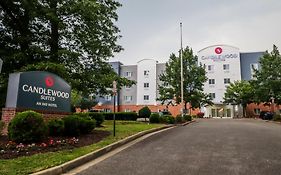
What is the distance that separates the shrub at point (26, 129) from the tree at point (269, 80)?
3854 centimetres

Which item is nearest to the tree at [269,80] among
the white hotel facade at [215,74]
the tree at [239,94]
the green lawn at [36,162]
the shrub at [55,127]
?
the tree at [239,94]

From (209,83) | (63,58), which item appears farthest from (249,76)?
(63,58)

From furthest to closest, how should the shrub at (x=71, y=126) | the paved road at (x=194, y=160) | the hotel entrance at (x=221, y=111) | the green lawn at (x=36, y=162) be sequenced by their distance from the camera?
the hotel entrance at (x=221, y=111), the shrub at (x=71, y=126), the paved road at (x=194, y=160), the green lawn at (x=36, y=162)

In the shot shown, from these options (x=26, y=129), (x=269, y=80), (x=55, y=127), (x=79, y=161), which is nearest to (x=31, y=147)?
(x=26, y=129)

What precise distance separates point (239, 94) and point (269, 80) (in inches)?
514

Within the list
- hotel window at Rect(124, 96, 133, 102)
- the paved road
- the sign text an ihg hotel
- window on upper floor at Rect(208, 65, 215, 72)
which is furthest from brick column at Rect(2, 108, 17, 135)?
hotel window at Rect(124, 96, 133, 102)

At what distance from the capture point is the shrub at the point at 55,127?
11844 millimetres

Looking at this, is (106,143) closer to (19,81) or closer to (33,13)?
(19,81)

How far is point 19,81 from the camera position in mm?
11414

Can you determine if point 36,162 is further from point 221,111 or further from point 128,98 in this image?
point 128,98

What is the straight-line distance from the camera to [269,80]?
43.1 metres

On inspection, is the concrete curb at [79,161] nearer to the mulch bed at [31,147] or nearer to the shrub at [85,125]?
the mulch bed at [31,147]

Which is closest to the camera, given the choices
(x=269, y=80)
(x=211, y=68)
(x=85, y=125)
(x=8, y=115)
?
(x=8, y=115)

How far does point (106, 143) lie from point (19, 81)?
14.3ft
